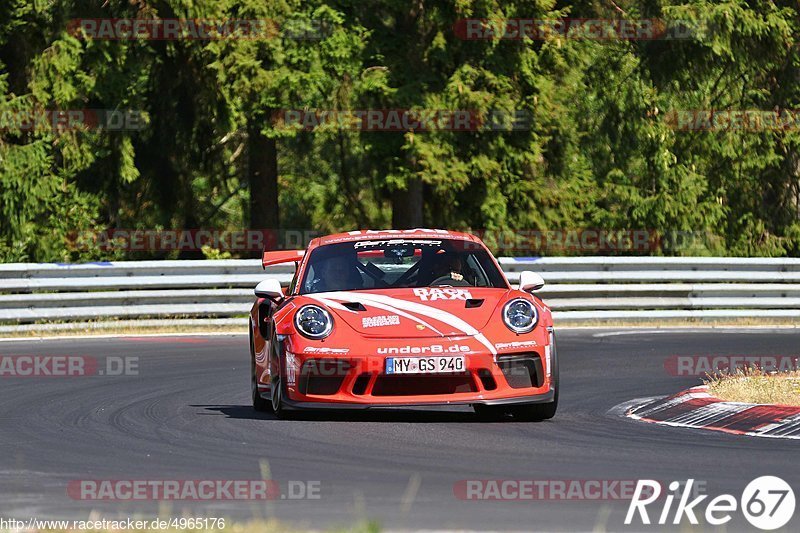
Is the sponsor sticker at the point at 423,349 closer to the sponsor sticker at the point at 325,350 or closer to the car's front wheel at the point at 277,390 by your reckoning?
the sponsor sticker at the point at 325,350

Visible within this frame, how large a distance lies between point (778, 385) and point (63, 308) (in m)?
11.2

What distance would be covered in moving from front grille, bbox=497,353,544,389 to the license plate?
0.32 m

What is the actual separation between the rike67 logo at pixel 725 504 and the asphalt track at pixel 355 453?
7 cm

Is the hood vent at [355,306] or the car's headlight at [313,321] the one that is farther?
the hood vent at [355,306]

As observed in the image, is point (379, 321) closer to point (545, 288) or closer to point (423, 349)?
point (423, 349)

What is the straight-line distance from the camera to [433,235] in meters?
11.4

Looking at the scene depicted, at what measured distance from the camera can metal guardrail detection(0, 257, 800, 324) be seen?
1955 centimetres

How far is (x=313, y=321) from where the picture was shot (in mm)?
9898

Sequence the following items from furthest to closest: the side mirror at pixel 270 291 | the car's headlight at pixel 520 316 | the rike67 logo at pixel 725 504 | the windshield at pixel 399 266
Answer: the windshield at pixel 399 266 → the side mirror at pixel 270 291 → the car's headlight at pixel 520 316 → the rike67 logo at pixel 725 504

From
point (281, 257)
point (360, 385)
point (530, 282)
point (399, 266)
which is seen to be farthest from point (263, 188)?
point (360, 385)

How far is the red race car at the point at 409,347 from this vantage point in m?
9.57

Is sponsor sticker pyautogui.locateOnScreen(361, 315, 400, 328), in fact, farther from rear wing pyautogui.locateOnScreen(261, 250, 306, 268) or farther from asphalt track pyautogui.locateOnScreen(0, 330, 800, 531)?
rear wing pyautogui.locateOnScreen(261, 250, 306, 268)

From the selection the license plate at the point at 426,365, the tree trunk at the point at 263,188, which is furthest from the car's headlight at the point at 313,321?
the tree trunk at the point at 263,188

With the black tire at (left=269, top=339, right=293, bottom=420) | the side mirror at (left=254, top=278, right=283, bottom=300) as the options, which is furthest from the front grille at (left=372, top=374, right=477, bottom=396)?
the side mirror at (left=254, top=278, right=283, bottom=300)
